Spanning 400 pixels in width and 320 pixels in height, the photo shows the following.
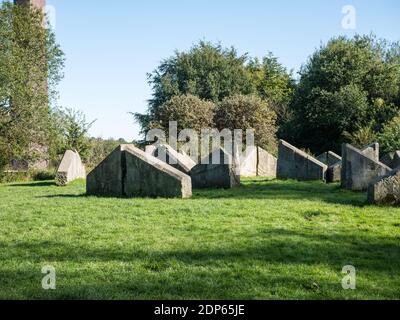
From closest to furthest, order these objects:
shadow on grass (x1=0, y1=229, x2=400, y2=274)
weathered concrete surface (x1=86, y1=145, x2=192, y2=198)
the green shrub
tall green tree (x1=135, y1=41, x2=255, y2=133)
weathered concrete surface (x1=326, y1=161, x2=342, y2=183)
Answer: shadow on grass (x1=0, y1=229, x2=400, y2=274) < weathered concrete surface (x1=86, y1=145, x2=192, y2=198) < weathered concrete surface (x1=326, y1=161, x2=342, y2=183) < the green shrub < tall green tree (x1=135, y1=41, x2=255, y2=133)

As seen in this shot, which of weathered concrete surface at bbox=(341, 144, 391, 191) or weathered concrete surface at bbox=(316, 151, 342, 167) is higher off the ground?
weathered concrete surface at bbox=(316, 151, 342, 167)

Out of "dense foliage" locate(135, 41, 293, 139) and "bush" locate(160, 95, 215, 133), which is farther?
"dense foliage" locate(135, 41, 293, 139)

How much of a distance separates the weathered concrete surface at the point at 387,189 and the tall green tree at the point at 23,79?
20.3 meters

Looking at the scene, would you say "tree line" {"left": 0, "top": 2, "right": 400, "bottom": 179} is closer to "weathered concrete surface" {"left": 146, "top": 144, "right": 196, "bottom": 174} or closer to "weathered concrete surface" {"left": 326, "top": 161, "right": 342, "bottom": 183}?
"weathered concrete surface" {"left": 326, "top": 161, "right": 342, "bottom": 183}

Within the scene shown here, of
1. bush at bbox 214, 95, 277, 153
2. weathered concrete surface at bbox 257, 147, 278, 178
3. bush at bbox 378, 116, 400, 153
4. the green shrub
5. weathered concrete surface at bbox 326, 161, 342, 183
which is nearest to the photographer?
weathered concrete surface at bbox 326, 161, 342, 183

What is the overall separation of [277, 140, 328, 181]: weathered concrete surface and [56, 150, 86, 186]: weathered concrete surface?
830 cm

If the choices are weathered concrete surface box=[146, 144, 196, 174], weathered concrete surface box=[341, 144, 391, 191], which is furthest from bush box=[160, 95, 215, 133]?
weathered concrete surface box=[341, 144, 391, 191]

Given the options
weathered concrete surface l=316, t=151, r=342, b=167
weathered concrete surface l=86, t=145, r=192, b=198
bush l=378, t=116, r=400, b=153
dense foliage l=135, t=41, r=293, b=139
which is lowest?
weathered concrete surface l=86, t=145, r=192, b=198

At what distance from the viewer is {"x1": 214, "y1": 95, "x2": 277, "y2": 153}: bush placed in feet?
116

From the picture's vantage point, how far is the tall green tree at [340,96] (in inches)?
1405

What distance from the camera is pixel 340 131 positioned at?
3631cm

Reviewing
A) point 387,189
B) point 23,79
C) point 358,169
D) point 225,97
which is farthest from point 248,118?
point 387,189
